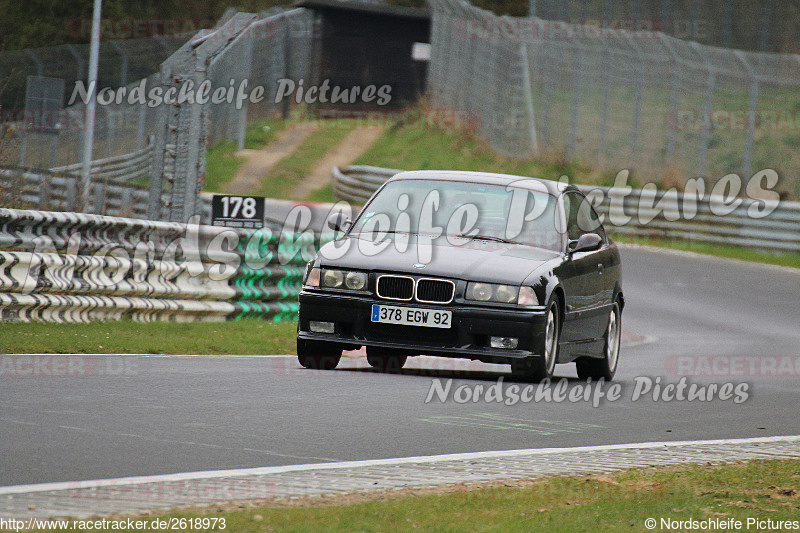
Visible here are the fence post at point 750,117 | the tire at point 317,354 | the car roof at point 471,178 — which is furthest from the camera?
the fence post at point 750,117

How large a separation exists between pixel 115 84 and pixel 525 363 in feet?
87.7

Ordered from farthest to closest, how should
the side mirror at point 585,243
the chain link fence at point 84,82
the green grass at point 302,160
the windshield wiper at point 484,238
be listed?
the green grass at point 302,160
the chain link fence at point 84,82
the side mirror at point 585,243
the windshield wiper at point 484,238

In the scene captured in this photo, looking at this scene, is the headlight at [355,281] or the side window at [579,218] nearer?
the headlight at [355,281]

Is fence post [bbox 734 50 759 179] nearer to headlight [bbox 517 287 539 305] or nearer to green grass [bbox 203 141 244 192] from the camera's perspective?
green grass [bbox 203 141 244 192]

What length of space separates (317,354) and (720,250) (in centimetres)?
2042

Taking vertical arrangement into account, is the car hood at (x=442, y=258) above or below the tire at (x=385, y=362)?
above

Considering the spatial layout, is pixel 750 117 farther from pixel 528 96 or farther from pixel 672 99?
pixel 528 96

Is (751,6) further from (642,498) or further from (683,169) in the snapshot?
(642,498)

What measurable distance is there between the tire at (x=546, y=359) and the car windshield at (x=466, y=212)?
Result: 750 millimetres

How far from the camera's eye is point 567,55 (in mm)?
38375

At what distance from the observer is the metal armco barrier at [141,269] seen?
13617mm

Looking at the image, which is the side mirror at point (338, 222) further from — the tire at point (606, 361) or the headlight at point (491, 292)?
the tire at point (606, 361)

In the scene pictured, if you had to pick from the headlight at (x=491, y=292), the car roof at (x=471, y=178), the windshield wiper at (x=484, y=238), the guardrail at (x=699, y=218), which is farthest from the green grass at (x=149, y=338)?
the guardrail at (x=699, y=218)

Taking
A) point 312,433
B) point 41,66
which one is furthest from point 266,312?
point 41,66
